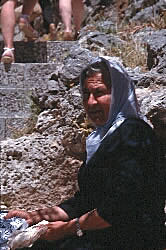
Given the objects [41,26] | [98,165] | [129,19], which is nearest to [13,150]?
[98,165]

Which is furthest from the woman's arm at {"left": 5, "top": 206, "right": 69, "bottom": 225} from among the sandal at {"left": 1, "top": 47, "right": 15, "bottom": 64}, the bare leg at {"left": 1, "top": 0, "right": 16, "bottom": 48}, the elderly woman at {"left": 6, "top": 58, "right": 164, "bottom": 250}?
the bare leg at {"left": 1, "top": 0, "right": 16, "bottom": 48}

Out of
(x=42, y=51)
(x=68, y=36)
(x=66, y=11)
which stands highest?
(x=66, y=11)

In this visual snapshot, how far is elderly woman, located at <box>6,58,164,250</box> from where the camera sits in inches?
101

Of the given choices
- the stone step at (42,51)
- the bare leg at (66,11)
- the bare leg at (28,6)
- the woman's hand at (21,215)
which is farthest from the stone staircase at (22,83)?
the woman's hand at (21,215)

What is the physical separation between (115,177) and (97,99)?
0.47 m

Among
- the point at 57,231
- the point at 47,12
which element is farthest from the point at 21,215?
the point at 47,12

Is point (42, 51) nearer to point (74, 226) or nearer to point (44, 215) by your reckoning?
point (44, 215)

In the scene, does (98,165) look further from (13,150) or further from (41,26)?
(41,26)

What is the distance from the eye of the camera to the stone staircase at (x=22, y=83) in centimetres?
518

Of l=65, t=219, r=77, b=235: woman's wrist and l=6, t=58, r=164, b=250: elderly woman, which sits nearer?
l=6, t=58, r=164, b=250: elderly woman

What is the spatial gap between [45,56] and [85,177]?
3744 millimetres

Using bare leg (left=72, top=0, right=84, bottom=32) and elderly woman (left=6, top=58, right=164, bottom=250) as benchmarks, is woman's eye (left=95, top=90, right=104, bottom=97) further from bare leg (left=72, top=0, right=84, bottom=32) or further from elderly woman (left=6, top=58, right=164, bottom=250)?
bare leg (left=72, top=0, right=84, bottom=32)

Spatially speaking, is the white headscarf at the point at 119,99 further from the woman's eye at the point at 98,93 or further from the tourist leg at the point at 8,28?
the tourist leg at the point at 8,28

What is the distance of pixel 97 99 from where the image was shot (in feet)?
9.32
